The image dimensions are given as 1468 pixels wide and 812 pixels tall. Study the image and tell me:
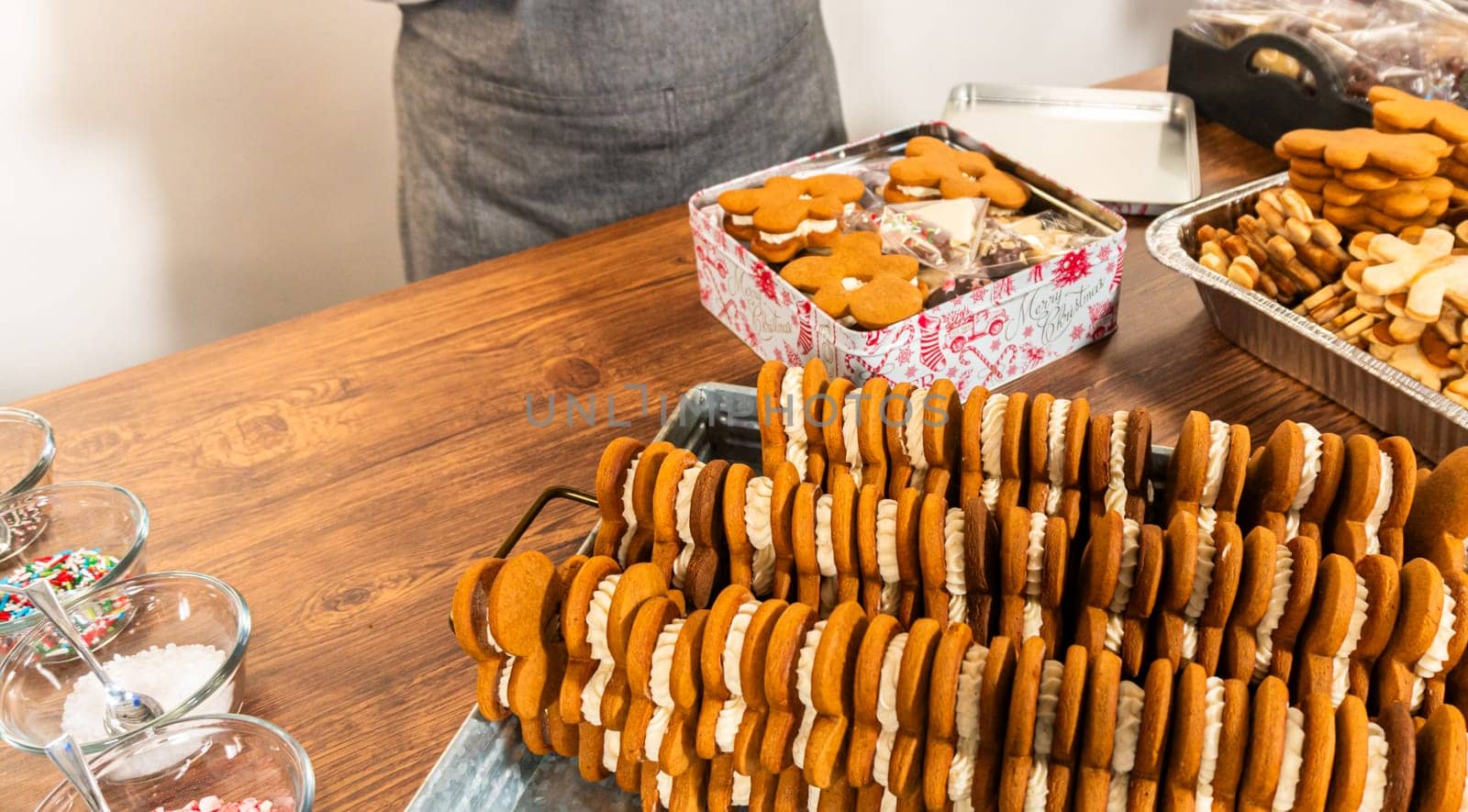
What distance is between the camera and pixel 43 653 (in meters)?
0.63

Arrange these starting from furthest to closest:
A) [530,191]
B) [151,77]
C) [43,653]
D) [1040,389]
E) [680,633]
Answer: [151,77] < [530,191] < [1040,389] < [43,653] < [680,633]

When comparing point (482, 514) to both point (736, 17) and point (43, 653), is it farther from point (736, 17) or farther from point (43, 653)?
point (736, 17)

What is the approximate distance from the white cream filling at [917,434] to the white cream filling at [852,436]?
3cm

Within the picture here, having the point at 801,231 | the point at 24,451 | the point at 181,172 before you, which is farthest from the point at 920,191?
the point at 181,172

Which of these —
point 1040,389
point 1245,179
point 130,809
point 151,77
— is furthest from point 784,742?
point 151,77

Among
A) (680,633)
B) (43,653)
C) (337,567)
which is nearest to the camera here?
(680,633)

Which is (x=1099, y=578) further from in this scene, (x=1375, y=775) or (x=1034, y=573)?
(x=1375, y=775)

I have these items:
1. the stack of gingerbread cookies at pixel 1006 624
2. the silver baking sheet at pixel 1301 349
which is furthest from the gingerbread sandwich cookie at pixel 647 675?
the silver baking sheet at pixel 1301 349

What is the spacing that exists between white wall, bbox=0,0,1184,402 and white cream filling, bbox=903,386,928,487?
1416 mm

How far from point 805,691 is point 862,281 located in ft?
1.43

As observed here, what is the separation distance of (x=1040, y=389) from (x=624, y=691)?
0.49m

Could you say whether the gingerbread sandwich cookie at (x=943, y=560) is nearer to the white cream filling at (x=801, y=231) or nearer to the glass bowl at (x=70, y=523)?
the white cream filling at (x=801, y=231)

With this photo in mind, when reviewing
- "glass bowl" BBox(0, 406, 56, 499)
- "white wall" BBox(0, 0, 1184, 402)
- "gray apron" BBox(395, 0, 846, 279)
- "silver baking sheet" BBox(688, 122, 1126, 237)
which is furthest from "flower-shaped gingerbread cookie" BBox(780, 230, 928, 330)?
"white wall" BBox(0, 0, 1184, 402)

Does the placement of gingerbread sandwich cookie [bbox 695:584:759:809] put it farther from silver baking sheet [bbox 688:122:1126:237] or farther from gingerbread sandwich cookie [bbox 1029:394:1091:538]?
silver baking sheet [bbox 688:122:1126:237]
